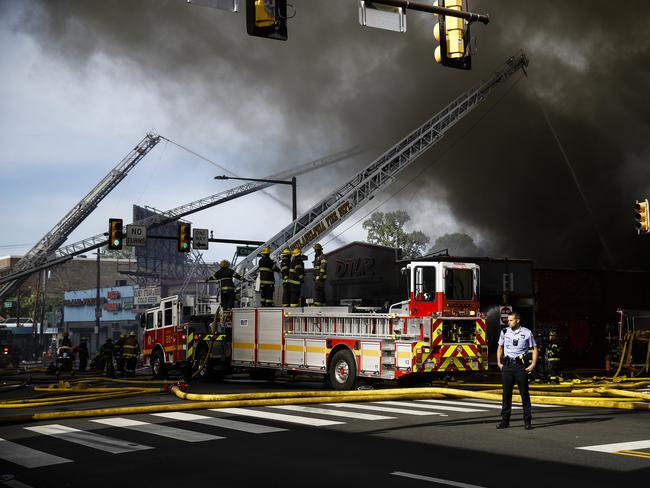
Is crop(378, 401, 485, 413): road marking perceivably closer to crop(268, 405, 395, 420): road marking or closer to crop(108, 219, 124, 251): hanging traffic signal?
crop(268, 405, 395, 420): road marking

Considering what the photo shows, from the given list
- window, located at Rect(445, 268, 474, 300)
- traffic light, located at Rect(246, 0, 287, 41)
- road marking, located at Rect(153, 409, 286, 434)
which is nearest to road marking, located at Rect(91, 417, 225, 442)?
road marking, located at Rect(153, 409, 286, 434)

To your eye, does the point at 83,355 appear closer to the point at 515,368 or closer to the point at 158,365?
the point at 158,365

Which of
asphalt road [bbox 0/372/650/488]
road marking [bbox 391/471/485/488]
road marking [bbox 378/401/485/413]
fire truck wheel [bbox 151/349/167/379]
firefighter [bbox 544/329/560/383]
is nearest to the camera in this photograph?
road marking [bbox 391/471/485/488]

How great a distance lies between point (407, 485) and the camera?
6477 millimetres

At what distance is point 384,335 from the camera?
15922 millimetres

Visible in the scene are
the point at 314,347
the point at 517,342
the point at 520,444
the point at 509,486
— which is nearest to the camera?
the point at 509,486

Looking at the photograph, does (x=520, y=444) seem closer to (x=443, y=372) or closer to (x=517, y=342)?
(x=517, y=342)

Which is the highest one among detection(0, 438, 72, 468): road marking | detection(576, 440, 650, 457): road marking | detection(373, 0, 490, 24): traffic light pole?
detection(373, 0, 490, 24): traffic light pole

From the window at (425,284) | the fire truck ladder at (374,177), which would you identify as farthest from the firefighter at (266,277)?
the window at (425,284)

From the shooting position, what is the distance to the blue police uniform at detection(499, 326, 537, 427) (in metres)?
9.96

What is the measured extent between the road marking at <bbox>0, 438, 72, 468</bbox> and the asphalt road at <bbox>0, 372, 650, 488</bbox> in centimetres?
2

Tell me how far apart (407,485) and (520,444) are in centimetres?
267

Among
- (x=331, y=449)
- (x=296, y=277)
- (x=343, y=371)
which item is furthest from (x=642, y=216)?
(x=331, y=449)

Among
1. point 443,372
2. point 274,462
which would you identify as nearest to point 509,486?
point 274,462
